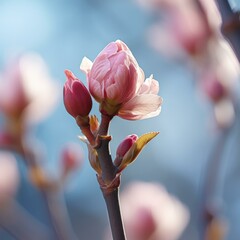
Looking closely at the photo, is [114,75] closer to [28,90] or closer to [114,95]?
[114,95]

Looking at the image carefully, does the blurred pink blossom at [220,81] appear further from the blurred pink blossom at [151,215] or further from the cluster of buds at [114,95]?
the cluster of buds at [114,95]

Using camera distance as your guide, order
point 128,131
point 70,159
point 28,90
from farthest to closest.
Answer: point 128,131 < point 28,90 < point 70,159

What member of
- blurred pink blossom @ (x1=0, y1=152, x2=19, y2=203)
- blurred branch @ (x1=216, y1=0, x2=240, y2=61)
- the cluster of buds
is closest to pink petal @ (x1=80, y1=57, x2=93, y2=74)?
the cluster of buds

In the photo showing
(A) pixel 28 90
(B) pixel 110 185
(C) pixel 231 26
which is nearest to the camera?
(B) pixel 110 185

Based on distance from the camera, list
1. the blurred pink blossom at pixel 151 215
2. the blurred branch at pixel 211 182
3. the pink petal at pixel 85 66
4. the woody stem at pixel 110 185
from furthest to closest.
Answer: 1. the blurred pink blossom at pixel 151 215
2. the blurred branch at pixel 211 182
3. the pink petal at pixel 85 66
4. the woody stem at pixel 110 185

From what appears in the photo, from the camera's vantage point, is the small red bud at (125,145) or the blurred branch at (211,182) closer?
the small red bud at (125,145)

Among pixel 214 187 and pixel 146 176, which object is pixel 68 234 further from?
pixel 146 176

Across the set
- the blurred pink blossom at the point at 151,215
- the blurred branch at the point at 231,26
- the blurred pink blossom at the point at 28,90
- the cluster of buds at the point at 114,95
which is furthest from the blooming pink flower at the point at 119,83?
the blurred pink blossom at the point at 28,90

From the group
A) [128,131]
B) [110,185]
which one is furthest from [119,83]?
[128,131]
